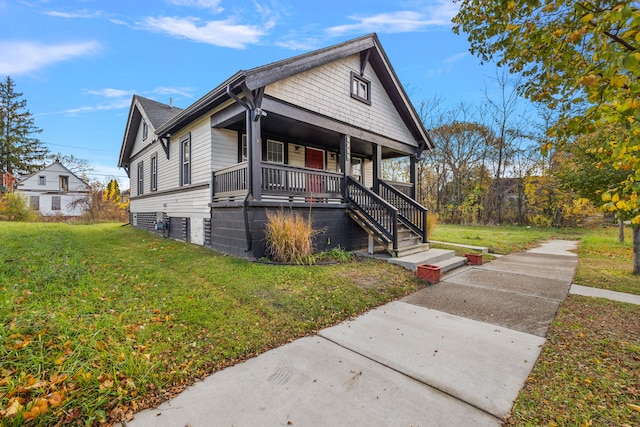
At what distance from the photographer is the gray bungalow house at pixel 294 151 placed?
21.3 feet

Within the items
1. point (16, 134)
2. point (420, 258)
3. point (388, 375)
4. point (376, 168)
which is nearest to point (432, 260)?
point (420, 258)

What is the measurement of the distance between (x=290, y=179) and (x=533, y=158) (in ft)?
63.5

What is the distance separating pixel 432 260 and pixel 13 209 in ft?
73.8

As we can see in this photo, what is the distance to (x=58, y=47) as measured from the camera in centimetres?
1072

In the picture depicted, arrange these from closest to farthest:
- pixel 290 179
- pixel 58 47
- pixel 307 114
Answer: pixel 290 179
pixel 307 114
pixel 58 47

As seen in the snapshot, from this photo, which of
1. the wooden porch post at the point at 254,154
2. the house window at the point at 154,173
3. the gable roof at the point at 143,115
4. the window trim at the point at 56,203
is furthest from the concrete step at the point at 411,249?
the window trim at the point at 56,203

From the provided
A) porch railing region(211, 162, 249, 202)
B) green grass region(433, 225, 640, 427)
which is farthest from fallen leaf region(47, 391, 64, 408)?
porch railing region(211, 162, 249, 202)

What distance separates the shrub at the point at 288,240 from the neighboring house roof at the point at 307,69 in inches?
115

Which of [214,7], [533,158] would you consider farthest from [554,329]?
[533,158]

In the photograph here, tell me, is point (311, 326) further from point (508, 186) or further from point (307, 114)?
point (508, 186)

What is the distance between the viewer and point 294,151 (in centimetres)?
1028

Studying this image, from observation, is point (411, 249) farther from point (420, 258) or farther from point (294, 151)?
point (294, 151)

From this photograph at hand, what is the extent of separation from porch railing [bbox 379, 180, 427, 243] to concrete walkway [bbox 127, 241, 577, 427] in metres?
4.30

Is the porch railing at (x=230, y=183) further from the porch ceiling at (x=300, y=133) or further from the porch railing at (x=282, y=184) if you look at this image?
the porch ceiling at (x=300, y=133)
